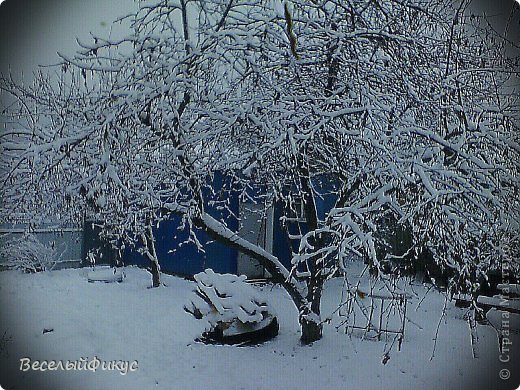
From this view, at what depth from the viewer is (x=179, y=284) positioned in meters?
5.77

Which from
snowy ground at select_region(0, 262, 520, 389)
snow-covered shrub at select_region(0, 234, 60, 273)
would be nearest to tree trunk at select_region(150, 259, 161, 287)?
snowy ground at select_region(0, 262, 520, 389)

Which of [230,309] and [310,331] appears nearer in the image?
[310,331]

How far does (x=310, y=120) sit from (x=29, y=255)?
3901 millimetres

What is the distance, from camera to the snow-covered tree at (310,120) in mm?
2830

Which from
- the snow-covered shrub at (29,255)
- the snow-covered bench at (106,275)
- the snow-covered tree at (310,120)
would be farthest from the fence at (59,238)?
the snow-covered tree at (310,120)

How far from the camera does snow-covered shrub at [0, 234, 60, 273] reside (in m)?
4.55

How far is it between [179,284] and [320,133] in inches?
128

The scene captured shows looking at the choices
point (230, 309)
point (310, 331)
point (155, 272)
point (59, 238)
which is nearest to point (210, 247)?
point (155, 272)

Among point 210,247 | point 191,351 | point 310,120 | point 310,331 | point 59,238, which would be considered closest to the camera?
point 310,120

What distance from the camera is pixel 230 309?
4336 mm

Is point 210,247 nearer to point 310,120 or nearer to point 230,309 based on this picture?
point 230,309

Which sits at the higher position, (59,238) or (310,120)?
(310,120)

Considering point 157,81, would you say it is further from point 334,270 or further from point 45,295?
point 45,295

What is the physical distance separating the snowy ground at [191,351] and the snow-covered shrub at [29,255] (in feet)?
0.75
